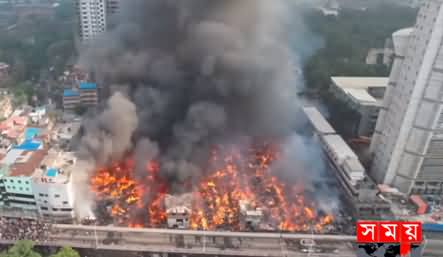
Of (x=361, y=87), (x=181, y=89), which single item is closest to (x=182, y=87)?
(x=181, y=89)

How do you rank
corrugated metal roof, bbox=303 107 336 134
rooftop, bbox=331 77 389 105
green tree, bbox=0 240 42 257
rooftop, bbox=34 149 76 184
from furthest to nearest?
rooftop, bbox=331 77 389 105 < corrugated metal roof, bbox=303 107 336 134 < rooftop, bbox=34 149 76 184 < green tree, bbox=0 240 42 257

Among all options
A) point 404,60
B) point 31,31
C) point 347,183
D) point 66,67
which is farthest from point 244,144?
point 31,31

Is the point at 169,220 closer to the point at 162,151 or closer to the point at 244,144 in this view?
the point at 162,151

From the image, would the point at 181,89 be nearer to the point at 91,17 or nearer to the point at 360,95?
the point at 360,95

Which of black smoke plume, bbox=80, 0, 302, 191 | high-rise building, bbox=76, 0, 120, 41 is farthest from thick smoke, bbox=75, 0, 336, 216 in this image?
high-rise building, bbox=76, 0, 120, 41

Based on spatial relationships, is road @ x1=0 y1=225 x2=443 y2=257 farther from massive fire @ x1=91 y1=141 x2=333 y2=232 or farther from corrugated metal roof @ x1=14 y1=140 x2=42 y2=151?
corrugated metal roof @ x1=14 y1=140 x2=42 y2=151

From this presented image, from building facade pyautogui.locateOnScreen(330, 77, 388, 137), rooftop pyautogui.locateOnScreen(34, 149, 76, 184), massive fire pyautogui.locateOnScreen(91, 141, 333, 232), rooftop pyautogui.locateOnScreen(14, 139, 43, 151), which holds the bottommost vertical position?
massive fire pyautogui.locateOnScreen(91, 141, 333, 232)
